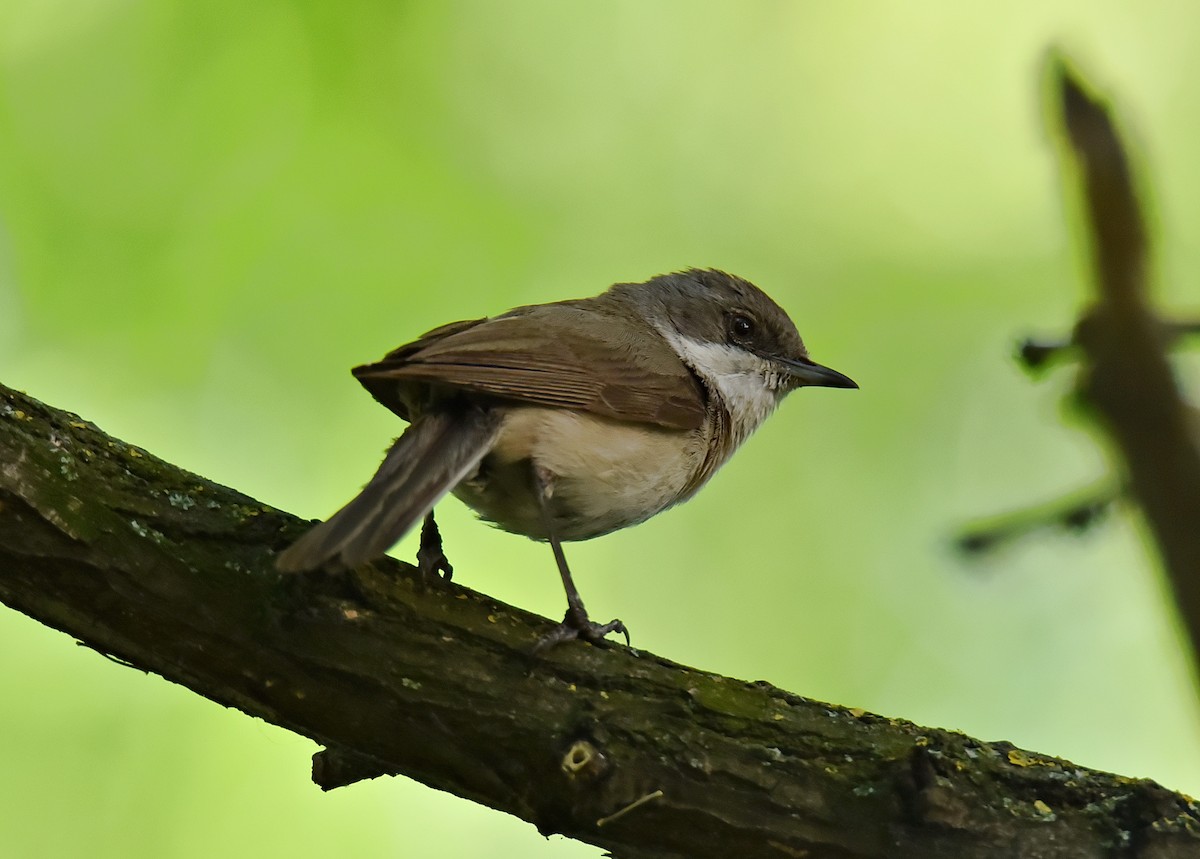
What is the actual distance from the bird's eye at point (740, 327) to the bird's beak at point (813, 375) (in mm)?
210

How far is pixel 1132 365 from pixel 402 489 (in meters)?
2.79

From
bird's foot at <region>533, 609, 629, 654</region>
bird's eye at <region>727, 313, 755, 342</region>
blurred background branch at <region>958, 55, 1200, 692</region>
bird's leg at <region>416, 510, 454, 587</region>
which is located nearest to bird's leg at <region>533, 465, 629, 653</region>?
bird's foot at <region>533, 609, 629, 654</region>

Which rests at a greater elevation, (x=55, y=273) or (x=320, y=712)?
(x=55, y=273)

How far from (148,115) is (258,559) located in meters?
4.47

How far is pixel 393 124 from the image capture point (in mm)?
7121

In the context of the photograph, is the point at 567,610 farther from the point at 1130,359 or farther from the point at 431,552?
the point at 1130,359

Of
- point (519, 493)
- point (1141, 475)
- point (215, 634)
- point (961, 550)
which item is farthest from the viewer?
point (519, 493)

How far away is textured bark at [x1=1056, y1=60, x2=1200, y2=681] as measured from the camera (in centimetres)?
108

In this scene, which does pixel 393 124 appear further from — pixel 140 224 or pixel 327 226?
pixel 140 224

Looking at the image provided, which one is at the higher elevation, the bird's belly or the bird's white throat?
the bird's white throat

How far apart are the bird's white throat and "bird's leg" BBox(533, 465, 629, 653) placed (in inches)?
52.6

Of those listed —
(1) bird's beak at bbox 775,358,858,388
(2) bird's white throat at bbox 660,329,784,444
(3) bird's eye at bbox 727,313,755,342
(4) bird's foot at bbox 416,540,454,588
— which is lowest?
(4) bird's foot at bbox 416,540,454,588

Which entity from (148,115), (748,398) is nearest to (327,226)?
(148,115)

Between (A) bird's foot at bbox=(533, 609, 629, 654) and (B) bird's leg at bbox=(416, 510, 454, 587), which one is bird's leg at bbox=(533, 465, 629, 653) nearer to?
(A) bird's foot at bbox=(533, 609, 629, 654)
